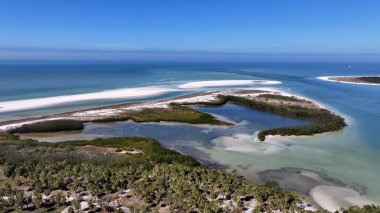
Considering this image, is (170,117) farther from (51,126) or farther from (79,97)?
(79,97)

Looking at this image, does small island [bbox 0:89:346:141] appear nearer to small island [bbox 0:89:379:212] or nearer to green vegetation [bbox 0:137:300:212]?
small island [bbox 0:89:379:212]

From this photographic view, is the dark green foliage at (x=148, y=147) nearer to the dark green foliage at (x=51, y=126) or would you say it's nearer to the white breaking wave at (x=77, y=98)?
the dark green foliage at (x=51, y=126)

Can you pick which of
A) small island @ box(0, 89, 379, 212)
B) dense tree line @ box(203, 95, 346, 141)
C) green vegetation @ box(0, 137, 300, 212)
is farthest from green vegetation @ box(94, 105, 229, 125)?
green vegetation @ box(0, 137, 300, 212)

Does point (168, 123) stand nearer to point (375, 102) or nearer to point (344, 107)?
point (344, 107)

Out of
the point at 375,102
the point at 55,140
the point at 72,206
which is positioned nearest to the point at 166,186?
the point at 72,206

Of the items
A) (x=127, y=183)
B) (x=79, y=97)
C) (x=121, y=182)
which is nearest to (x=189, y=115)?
(x=127, y=183)
